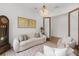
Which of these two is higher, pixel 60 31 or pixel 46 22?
pixel 46 22

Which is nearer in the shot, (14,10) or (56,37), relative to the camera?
(14,10)

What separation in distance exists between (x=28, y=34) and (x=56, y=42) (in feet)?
1.73

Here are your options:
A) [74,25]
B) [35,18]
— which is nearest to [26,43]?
[35,18]

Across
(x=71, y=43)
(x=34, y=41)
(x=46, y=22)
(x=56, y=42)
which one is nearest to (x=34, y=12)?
(x=46, y=22)

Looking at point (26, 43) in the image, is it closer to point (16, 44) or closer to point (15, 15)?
point (16, 44)

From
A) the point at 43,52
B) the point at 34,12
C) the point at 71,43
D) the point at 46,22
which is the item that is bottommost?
the point at 43,52

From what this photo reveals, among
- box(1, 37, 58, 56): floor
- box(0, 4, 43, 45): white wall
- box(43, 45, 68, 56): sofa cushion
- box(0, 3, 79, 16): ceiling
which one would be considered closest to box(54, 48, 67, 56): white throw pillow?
box(43, 45, 68, 56): sofa cushion

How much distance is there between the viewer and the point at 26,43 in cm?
187

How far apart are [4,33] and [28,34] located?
0.44 meters

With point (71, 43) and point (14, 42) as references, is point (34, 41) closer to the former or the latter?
point (14, 42)

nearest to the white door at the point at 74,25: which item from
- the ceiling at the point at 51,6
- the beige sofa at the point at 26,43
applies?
the ceiling at the point at 51,6

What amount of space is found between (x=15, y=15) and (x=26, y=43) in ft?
1.77

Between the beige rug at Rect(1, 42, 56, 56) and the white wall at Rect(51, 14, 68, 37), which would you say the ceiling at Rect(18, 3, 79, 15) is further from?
the beige rug at Rect(1, 42, 56, 56)

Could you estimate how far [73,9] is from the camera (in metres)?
1.73
